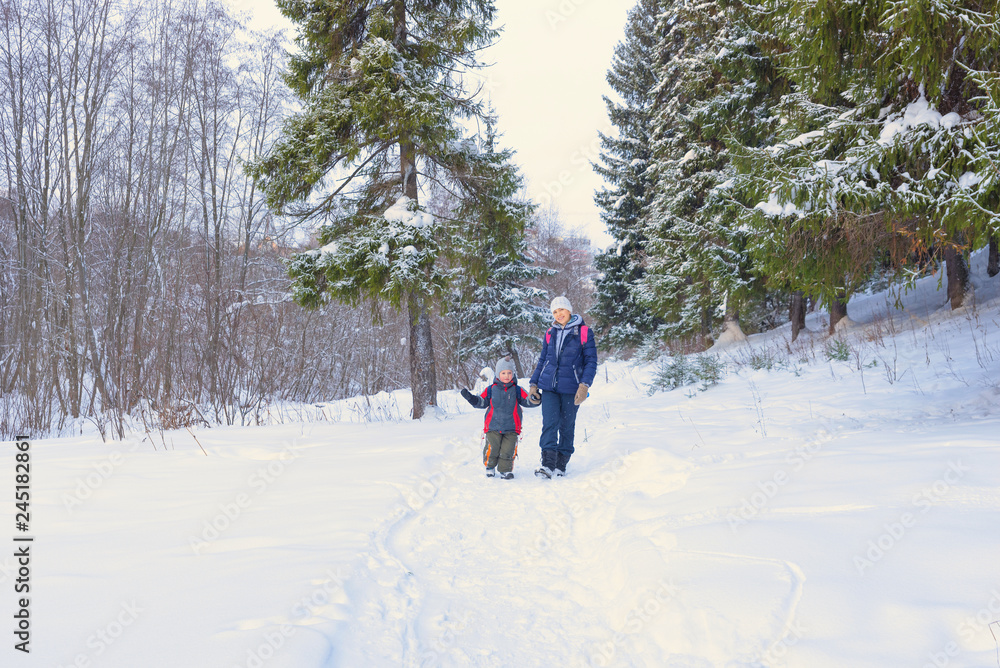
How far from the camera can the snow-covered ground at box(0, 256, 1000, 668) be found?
75.4 inches

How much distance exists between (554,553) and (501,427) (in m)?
2.34

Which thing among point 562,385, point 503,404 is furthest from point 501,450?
point 562,385

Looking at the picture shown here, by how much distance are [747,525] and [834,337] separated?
8723mm

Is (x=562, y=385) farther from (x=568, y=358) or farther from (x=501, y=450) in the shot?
(x=501, y=450)

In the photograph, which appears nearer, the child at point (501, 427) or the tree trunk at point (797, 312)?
the child at point (501, 427)

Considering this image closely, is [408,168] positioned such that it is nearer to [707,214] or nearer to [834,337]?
[707,214]

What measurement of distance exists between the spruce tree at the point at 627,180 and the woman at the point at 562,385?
13.7m

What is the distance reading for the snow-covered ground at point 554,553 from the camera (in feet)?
6.28

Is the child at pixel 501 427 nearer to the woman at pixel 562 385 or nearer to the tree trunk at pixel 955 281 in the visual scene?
the woman at pixel 562 385

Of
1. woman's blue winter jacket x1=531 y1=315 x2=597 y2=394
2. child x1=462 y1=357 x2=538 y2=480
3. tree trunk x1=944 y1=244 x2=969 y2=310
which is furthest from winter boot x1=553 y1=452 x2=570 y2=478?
tree trunk x1=944 y1=244 x2=969 y2=310

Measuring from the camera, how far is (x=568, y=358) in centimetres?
563

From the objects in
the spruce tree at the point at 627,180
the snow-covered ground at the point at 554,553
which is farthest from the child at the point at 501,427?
the spruce tree at the point at 627,180

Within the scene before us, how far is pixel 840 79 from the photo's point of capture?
19.9ft

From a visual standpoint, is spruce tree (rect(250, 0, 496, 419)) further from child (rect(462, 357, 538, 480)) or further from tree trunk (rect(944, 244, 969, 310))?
tree trunk (rect(944, 244, 969, 310))
